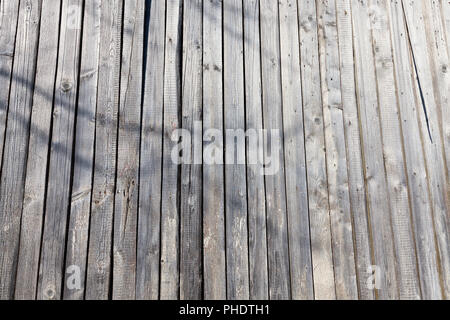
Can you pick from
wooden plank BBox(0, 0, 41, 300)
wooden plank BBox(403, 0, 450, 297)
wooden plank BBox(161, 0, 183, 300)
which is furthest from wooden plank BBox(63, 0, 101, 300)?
wooden plank BBox(403, 0, 450, 297)

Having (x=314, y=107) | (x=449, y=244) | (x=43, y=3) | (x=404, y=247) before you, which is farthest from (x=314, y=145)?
(x=43, y=3)

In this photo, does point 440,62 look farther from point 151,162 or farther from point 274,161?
point 151,162

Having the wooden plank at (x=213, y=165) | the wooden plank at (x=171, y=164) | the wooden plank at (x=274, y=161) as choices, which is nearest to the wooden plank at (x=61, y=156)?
the wooden plank at (x=171, y=164)

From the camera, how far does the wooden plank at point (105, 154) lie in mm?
2750

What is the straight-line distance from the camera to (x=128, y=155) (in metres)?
2.91

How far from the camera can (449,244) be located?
296 cm

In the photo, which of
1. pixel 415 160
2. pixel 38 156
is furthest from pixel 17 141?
pixel 415 160

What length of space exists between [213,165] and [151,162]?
16.7 inches

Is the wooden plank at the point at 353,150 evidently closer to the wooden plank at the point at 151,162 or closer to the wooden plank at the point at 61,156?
the wooden plank at the point at 151,162

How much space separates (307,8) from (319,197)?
56.8 inches

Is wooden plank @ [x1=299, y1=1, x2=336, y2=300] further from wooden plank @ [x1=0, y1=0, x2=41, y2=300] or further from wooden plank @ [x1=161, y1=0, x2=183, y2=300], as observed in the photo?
wooden plank @ [x1=0, y1=0, x2=41, y2=300]

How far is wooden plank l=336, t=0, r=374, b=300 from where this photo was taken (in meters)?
2.87

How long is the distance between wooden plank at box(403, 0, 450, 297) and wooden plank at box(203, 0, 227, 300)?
4.86 ft
